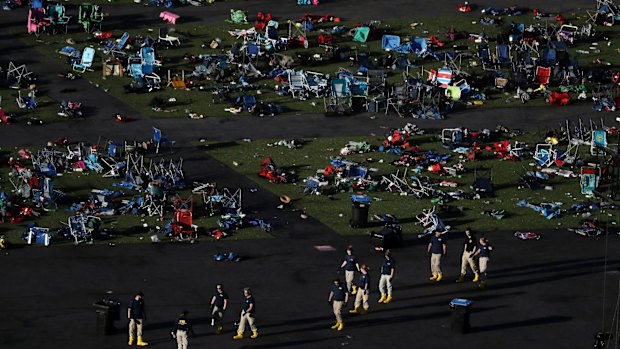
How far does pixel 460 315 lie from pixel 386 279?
3.50m

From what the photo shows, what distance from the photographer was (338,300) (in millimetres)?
62000

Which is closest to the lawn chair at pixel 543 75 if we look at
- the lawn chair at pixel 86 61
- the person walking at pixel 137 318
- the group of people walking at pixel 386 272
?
the lawn chair at pixel 86 61

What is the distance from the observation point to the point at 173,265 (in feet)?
222

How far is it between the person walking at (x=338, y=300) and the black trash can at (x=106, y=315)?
23.3ft

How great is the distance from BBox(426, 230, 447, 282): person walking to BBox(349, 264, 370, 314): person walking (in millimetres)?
3192

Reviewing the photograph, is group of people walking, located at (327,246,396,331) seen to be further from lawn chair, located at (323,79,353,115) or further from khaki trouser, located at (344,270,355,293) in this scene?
lawn chair, located at (323,79,353,115)

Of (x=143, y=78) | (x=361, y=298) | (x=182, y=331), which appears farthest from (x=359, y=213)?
(x=143, y=78)

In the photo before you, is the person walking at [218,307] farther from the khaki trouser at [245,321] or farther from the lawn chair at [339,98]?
the lawn chair at [339,98]

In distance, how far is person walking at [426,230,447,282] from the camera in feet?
217

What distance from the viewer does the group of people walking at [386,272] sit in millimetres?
62469

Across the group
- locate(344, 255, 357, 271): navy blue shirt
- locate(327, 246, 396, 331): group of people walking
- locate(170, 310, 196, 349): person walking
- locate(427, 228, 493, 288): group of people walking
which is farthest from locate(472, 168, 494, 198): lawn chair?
locate(170, 310, 196, 349): person walking

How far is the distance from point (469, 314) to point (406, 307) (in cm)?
266

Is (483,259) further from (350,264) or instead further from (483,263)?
(350,264)

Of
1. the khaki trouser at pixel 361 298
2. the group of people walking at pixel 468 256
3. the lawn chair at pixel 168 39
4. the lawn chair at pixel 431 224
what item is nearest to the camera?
the khaki trouser at pixel 361 298
